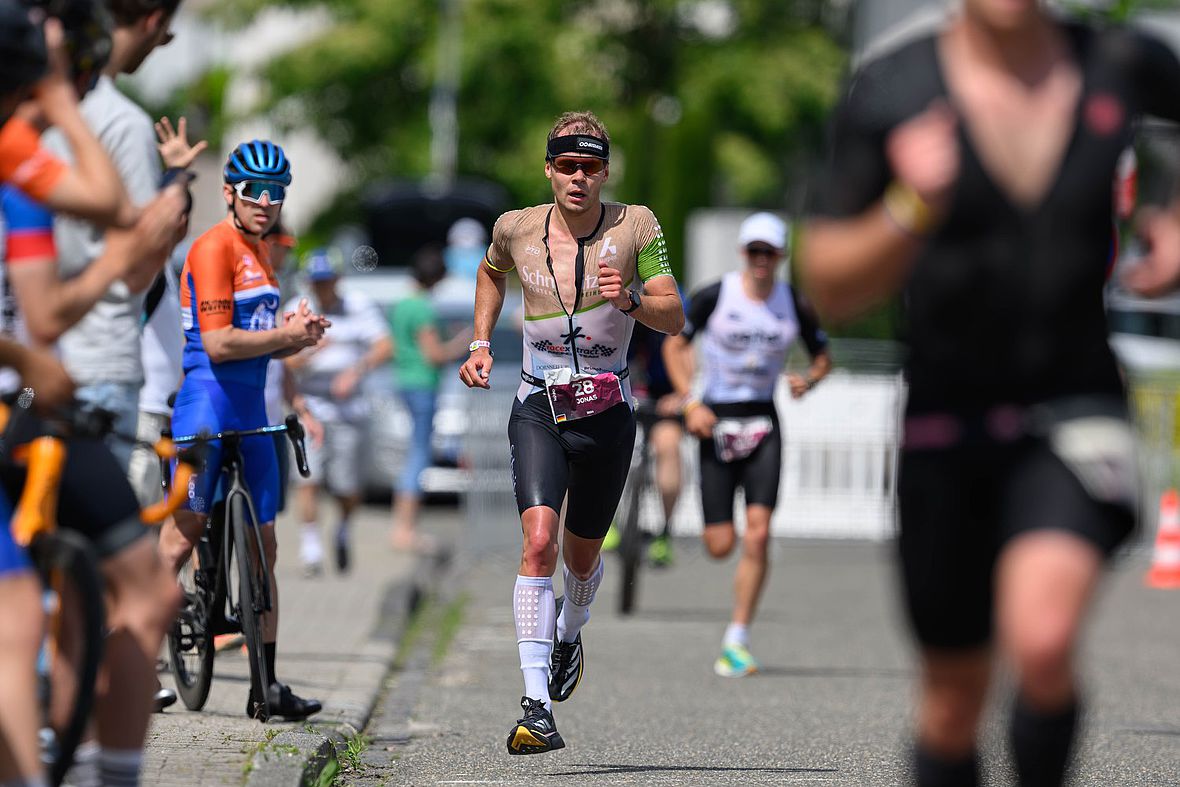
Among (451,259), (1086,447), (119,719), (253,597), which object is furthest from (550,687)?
(451,259)

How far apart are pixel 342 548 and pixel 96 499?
9420 mm

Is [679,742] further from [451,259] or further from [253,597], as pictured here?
[451,259]

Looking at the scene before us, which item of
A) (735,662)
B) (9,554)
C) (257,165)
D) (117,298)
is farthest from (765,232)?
(9,554)

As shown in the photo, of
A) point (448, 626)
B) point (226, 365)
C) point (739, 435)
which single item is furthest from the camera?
point (448, 626)

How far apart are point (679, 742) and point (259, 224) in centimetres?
246

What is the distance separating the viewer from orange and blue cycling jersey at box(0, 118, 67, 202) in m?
4.30

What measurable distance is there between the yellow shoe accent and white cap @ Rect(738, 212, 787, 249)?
4078mm

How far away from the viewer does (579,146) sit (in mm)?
7488

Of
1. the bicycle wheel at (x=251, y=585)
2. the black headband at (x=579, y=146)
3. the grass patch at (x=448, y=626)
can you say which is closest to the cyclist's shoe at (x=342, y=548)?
the grass patch at (x=448, y=626)

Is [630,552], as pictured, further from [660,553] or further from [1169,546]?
[1169,546]

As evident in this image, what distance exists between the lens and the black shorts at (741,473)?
34.2ft

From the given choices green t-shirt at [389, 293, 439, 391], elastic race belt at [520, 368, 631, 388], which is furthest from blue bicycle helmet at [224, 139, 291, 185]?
green t-shirt at [389, 293, 439, 391]

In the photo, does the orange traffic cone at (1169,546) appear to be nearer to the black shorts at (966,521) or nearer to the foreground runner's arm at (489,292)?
the foreground runner's arm at (489,292)

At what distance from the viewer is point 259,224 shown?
25.6 feet
